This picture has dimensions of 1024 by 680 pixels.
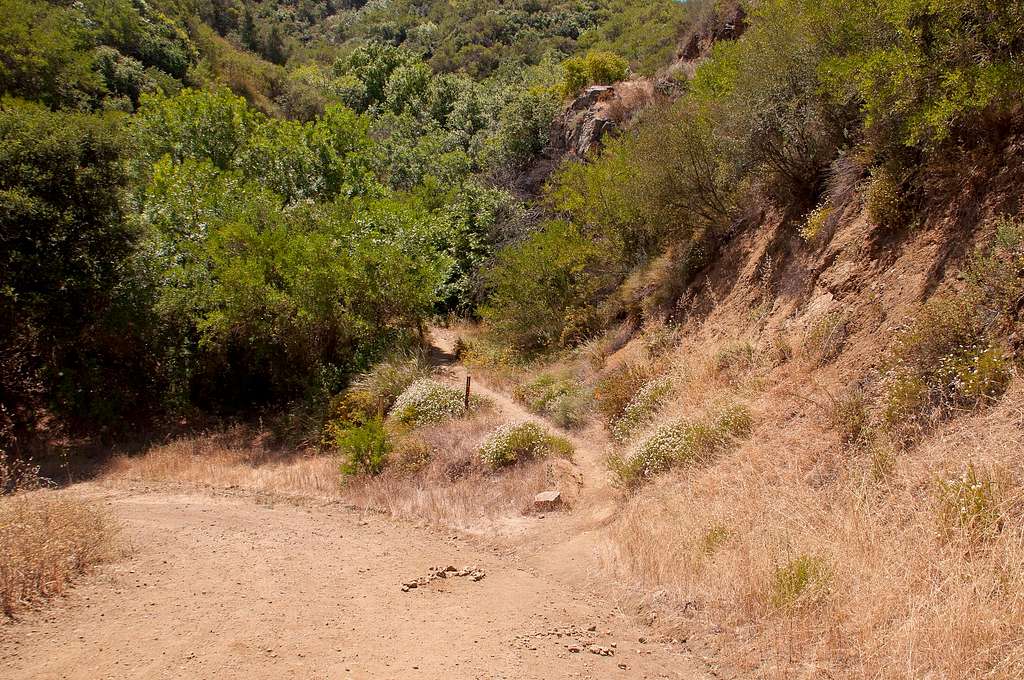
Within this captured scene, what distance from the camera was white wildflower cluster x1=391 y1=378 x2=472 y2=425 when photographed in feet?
42.9

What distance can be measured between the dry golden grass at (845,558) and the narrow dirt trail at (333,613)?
0.58 m

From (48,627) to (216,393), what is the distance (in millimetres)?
12901

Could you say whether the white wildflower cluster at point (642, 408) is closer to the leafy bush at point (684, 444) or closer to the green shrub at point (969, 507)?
the leafy bush at point (684, 444)

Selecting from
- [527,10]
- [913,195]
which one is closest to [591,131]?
[913,195]

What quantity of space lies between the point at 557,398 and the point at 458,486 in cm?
410

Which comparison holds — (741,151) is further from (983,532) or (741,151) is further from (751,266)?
(983,532)

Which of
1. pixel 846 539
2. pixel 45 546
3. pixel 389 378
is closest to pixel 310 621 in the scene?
pixel 45 546

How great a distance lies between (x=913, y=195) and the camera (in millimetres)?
8883

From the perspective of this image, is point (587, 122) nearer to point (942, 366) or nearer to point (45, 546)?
point (942, 366)

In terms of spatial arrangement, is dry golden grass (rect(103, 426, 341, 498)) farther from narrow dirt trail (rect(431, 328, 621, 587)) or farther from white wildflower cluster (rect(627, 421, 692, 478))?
white wildflower cluster (rect(627, 421, 692, 478))

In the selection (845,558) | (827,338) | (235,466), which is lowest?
(235,466)

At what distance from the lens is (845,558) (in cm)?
486

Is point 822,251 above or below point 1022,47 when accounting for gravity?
below

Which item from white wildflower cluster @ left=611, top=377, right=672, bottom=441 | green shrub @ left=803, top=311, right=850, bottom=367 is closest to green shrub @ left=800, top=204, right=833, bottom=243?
green shrub @ left=803, top=311, right=850, bottom=367
